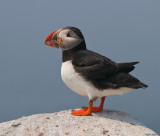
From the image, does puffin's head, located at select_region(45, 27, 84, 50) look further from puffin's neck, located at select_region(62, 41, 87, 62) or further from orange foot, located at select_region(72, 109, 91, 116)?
orange foot, located at select_region(72, 109, 91, 116)

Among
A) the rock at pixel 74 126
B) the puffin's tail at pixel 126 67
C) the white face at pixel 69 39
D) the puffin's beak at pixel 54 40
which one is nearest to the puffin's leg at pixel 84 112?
the rock at pixel 74 126

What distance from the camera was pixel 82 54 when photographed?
21.4 ft

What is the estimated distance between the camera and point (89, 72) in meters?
6.27

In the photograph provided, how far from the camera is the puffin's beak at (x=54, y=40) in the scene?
6793 millimetres

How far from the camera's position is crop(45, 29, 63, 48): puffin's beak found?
22.3ft

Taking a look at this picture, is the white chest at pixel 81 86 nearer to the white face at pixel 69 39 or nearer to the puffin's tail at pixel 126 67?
the white face at pixel 69 39

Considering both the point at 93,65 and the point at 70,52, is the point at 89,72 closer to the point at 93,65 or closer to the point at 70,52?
the point at 93,65

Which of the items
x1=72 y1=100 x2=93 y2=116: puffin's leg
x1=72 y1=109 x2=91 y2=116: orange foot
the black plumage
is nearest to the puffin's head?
the black plumage

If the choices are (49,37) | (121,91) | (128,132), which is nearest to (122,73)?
(121,91)

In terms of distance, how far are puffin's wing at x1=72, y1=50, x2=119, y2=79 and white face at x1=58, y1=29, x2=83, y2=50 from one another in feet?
0.84

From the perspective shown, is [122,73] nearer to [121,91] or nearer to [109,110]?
[121,91]

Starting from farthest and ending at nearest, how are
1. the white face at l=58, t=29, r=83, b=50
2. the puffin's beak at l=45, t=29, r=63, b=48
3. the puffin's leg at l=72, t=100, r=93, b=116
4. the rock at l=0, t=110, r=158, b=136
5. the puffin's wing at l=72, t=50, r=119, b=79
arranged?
the puffin's beak at l=45, t=29, r=63, b=48, the white face at l=58, t=29, r=83, b=50, the puffin's leg at l=72, t=100, r=93, b=116, the puffin's wing at l=72, t=50, r=119, b=79, the rock at l=0, t=110, r=158, b=136

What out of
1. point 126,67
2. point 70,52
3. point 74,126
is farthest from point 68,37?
point 74,126

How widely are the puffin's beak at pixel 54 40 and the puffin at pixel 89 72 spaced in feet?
0.14
